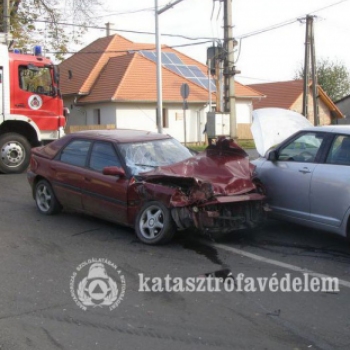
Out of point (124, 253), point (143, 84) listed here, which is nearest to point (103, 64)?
point (143, 84)

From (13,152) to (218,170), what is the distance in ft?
27.6

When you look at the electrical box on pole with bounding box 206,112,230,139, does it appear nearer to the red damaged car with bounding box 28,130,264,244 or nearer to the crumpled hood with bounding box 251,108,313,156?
the crumpled hood with bounding box 251,108,313,156

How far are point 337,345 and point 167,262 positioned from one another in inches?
93.3

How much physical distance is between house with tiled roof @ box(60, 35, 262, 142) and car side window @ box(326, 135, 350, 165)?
22633mm

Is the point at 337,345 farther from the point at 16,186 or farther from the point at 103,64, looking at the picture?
the point at 103,64

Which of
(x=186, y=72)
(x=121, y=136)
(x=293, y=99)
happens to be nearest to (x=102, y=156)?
(x=121, y=136)

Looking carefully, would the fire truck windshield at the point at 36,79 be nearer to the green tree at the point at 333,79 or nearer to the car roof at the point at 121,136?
the car roof at the point at 121,136

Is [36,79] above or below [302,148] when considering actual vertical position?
above

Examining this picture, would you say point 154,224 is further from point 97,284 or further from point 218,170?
point 97,284

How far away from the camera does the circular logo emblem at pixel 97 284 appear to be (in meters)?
4.75

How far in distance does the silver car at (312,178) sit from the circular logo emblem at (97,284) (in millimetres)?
2434

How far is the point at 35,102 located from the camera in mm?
13695

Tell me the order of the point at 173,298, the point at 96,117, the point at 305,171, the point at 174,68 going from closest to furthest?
the point at 173,298 → the point at 305,171 → the point at 96,117 → the point at 174,68

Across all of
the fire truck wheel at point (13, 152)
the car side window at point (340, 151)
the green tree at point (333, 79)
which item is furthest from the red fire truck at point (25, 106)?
the green tree at point (333, 79)
